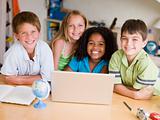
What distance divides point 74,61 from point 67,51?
→ 0.17m

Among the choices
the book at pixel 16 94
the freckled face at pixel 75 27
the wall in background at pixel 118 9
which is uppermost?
the wall in background at pixel 118 9

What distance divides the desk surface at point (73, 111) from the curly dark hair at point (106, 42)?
44 cm

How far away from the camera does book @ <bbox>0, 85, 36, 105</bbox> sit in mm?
1284

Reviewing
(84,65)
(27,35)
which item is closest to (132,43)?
(84,65)

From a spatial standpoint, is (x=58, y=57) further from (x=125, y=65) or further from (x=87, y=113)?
(x=87, y=113)

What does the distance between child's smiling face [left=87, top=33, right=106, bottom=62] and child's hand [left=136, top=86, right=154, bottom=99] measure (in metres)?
0.40

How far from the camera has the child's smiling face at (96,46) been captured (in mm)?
1649

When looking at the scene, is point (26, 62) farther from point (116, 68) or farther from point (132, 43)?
point (132, 43)

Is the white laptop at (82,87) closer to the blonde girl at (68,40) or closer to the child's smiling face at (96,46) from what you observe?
the child's smiling face at (96,46)

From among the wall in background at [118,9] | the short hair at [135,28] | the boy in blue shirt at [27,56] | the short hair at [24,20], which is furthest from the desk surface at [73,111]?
the wall in background at [118,9]

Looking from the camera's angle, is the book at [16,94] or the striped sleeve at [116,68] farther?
the striped sleeve at [116,68]

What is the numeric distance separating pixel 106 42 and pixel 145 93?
0.46 meters

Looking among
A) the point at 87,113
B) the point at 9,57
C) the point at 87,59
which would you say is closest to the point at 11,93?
the point at 9,57

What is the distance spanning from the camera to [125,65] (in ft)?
4.85
